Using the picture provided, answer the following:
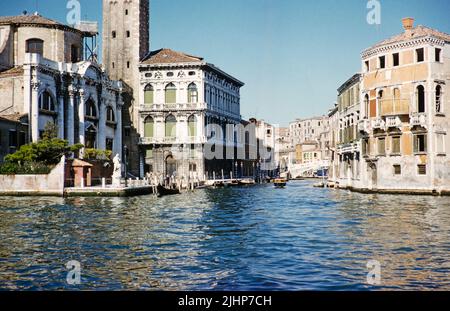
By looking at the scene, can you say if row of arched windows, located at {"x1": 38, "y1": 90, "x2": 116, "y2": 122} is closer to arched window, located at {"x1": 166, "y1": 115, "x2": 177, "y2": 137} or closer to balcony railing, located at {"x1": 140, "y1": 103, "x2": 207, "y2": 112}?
balcony railing, located at {"x1": 140, "y1": 103, "x2": 207, "y2": 112}

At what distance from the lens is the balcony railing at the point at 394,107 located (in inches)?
1086

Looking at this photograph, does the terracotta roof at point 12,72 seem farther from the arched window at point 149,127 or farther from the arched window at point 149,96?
the arched window at point 149,127

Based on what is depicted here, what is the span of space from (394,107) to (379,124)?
1.26 meters

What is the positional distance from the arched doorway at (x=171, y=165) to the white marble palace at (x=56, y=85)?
4386mm

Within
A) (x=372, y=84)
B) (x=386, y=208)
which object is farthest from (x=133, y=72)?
(x=386, y=208)

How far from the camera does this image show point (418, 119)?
27.0 metres

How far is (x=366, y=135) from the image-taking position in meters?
30.0

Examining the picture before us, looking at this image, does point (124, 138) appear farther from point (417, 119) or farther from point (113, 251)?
point (113, 251)

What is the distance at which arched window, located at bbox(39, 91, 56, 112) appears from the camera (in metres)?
33.9

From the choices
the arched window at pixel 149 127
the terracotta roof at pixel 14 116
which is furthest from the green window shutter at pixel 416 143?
the arched window at pixel 149 127

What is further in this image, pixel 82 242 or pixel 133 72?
pixel 133 72

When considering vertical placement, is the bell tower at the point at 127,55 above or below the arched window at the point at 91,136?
above

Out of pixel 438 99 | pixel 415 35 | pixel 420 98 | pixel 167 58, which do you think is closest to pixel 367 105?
pixel 420 98
